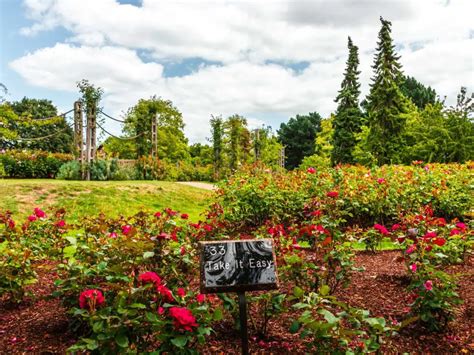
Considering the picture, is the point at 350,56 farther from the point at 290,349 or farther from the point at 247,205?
the point at 290,349

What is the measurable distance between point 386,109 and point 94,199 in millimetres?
17094

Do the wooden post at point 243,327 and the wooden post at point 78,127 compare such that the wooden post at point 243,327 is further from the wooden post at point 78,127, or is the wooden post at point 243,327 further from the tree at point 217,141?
the tree at point 217,141

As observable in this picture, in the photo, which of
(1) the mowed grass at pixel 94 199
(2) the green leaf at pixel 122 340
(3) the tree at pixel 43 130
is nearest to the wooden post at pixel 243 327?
(2) the green leaf at pixel 122 340

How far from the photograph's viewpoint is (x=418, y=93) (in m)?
36.1

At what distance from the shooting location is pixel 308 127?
4309 cm

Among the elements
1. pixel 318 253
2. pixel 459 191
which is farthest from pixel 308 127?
pixel 318 253

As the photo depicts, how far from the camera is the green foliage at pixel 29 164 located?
13.6m

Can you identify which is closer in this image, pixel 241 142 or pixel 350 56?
pixel 241 142

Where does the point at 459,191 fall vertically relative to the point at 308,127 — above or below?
below

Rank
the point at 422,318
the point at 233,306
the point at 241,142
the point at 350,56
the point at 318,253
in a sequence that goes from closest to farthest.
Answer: the point at 233,306
the point at 422,318
the point at 318,253
the point at 241,142
the point at 350,56

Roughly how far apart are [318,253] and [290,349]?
99cm

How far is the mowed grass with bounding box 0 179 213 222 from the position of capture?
340 inches

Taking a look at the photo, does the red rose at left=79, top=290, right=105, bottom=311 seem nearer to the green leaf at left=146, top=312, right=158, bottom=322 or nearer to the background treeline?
the green leaf at left=146, top=312, right=158, bottom=322

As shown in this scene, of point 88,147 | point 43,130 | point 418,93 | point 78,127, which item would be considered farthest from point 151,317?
point 43,130
